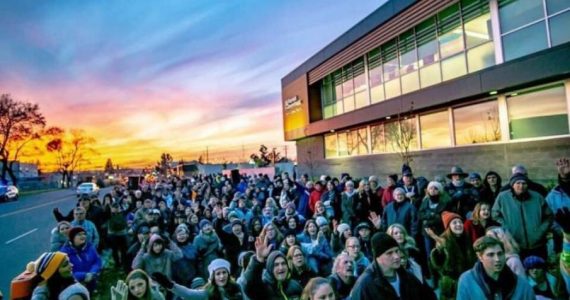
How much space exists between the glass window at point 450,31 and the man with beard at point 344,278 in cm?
1240

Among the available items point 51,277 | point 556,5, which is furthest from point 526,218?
point 556,5

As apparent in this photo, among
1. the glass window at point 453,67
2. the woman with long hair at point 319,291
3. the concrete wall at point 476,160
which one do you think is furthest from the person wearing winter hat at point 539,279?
the glass window at point 453,67

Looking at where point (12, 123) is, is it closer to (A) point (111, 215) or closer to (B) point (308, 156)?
(B) point (308, 156)

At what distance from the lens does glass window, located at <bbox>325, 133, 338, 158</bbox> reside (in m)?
23.7

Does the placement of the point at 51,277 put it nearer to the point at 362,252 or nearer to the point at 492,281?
the point at 362,252

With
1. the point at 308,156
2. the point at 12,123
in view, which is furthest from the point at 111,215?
the point at 12,123

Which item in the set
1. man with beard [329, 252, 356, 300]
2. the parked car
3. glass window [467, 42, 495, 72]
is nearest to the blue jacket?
man with beard [329, 252, 356, 300]

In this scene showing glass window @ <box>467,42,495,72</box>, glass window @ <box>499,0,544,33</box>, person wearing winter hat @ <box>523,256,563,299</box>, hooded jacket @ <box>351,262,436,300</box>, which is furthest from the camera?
glass window @ <box>467,42,495,72</box>

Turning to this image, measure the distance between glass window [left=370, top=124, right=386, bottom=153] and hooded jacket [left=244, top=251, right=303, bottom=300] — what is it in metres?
15.0

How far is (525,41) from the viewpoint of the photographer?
1158 centimetres

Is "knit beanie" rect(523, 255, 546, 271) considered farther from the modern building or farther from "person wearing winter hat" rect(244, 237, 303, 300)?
the modern building

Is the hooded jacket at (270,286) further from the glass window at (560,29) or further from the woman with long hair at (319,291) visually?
the glass window at (560,29)

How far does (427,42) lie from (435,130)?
12.8 ft

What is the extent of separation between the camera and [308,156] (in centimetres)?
2670
